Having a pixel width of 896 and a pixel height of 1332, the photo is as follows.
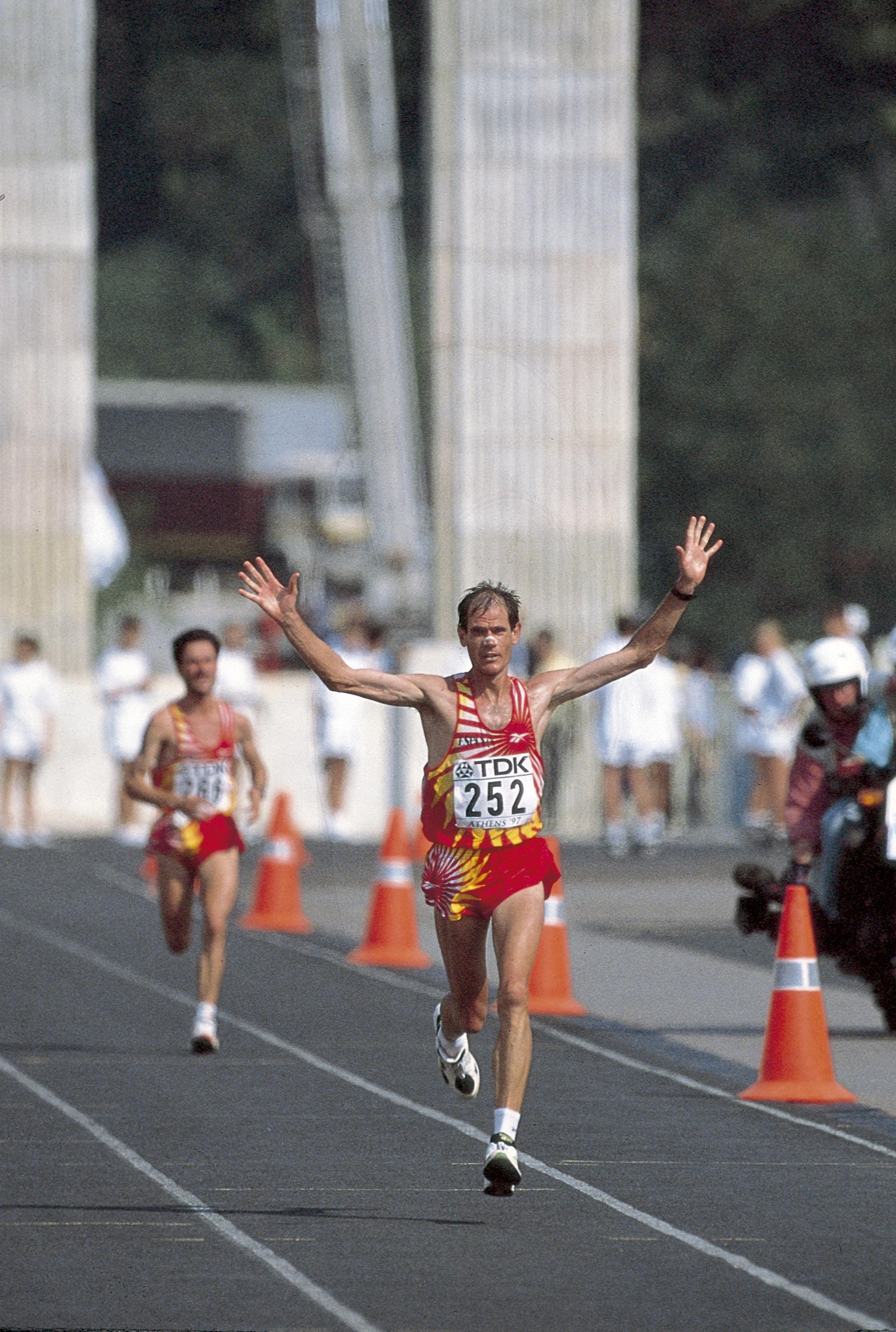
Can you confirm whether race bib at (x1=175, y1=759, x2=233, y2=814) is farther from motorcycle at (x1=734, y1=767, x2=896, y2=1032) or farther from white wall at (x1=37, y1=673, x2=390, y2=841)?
white wall at (x1=37, y1=673, x2=390, y2=841)

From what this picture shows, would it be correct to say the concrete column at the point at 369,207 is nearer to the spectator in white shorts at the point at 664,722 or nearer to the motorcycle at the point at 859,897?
the spectator in white shorts at the point at 664,722

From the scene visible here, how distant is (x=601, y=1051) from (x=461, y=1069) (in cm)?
338

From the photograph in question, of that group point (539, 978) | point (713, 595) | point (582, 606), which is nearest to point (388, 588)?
point (582, 606)

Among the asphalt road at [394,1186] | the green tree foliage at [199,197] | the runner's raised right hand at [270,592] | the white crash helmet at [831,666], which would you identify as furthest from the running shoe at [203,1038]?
the green tree foliage at [199,197]

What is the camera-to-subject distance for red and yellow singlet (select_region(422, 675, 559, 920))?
9414 mm

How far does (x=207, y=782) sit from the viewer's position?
13430 mm

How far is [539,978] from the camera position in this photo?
14.6 m

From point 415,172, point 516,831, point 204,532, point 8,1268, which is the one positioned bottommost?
point 8,1268

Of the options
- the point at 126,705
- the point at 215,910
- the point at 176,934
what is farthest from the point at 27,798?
the point at 215,910

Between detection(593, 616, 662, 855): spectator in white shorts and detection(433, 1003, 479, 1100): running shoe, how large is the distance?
16.0 metres

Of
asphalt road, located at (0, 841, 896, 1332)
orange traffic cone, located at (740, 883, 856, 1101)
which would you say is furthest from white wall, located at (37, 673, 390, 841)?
orange traffic cone, located at (740, 883, 856, 1101)

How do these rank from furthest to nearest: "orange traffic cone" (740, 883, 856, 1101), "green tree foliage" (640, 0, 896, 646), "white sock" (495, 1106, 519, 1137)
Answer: "green tree foliage" (640, 0, 896, 646) < "orange traffic cone" (740, 883, 856, 1101) < "white sock" (495, 1106, 519, 1137)

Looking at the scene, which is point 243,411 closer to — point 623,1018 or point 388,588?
point 388,588

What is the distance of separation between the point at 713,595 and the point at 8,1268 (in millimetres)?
60173
